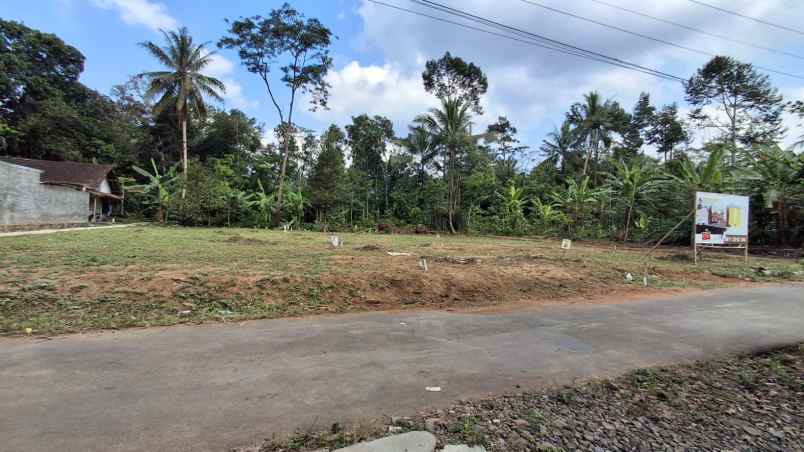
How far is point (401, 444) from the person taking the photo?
2.21m

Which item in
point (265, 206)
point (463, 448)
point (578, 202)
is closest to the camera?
point (463, 448)

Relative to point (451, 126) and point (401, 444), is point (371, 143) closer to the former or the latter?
point (451, 126)

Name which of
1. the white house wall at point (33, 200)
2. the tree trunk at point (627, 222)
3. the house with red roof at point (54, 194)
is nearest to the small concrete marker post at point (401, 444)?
the tree trunk at point (627, 222)

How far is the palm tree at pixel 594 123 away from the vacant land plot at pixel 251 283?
2473 centimetres

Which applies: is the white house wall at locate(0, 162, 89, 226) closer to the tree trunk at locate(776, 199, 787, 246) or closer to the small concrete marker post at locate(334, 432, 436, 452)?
the small concrete marker post at locate(334, 432, 436, 452)

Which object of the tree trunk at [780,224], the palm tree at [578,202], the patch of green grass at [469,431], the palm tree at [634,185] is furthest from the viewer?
the palm tree at [578,202]

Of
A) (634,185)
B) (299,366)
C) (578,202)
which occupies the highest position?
(634,185)

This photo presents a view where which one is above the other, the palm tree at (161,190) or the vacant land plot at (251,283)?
the palm tree at (161,190)

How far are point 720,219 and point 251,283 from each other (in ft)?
43.1

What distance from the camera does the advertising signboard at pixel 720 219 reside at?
36.8 ft

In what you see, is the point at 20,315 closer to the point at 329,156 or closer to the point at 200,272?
the point at 200,272

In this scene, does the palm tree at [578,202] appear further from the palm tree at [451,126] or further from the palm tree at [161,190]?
the palm tree at [161,190]

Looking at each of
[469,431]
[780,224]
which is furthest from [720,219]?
[469,431]

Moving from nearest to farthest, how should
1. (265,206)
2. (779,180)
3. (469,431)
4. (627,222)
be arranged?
1. (469,431)
2. (779,180)
3. (627,222)
4. (265,206)
